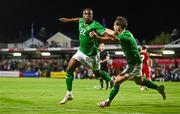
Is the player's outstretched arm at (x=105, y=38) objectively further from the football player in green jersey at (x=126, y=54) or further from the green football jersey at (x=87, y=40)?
the green football jersey at (x=87, y=40)

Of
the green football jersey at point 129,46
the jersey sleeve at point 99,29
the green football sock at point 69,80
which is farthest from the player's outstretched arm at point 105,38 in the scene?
the green football sock at point 69,80

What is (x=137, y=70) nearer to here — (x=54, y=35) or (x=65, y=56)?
(x=65, y=56)

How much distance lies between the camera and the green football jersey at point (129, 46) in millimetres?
13078

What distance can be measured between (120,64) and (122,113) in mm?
46010

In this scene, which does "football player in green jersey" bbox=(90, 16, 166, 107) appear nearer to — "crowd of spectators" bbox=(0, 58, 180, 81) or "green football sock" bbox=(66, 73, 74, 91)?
"green football sock" bbox=(66, 73, 74, 91)

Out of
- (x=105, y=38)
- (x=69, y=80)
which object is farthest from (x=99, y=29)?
(x=105, y=38)

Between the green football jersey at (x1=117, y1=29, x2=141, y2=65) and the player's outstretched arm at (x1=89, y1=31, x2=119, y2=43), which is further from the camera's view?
the green football jersey at (x1=117, y1=29, x2=141, y2=65)

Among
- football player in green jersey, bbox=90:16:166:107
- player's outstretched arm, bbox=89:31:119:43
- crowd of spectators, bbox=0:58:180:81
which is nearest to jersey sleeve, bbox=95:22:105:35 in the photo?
football player in green jersey, bbox=90:16:166:107

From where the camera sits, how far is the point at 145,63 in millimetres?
25516

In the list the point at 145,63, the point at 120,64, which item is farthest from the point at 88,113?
the point at 120,64

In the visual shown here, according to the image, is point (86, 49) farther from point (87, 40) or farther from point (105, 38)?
point (105, 38)

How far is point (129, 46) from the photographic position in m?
13.3

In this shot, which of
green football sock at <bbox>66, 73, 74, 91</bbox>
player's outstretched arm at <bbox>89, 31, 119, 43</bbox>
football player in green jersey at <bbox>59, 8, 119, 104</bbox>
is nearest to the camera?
player's outstretched arm at <bbox>89, 31, 119, 43</bbox>

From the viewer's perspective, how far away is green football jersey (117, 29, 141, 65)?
13.1 m
